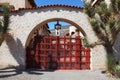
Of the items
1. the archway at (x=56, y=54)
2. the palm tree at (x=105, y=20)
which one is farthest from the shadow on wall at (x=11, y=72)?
the palm tree at (x=105, y=20)

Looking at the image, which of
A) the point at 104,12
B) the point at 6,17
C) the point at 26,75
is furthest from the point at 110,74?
the point at 6,17

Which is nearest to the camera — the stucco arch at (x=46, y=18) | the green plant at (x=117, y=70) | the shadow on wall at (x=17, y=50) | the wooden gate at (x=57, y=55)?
the green plant at (x=117, y=70)

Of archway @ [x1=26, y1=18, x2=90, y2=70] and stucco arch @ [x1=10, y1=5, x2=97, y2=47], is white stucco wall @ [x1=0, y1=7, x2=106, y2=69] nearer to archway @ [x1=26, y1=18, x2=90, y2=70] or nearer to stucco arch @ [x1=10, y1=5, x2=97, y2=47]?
stucco arch @ [x1=10, y1=5, x2=97, y2=47]

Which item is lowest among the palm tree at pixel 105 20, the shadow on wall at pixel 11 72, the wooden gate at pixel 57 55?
the shadow on wall at pixel 11 72

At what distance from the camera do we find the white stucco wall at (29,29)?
14.8m

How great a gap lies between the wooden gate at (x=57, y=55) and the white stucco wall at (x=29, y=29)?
0.68 metres

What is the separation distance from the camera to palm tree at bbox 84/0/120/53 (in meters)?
12.2

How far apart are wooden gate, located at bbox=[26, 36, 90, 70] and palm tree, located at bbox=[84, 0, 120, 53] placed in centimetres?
249

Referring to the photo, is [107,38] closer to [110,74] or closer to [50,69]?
[110,74]

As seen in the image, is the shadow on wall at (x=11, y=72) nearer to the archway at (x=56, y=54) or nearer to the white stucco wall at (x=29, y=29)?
the white stucco wall at (x=29, y=29)

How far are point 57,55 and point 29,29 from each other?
2.55 metres

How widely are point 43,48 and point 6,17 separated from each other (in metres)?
3.51

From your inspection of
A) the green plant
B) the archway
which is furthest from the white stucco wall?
the green plant

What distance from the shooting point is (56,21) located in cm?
1567
